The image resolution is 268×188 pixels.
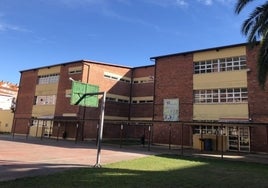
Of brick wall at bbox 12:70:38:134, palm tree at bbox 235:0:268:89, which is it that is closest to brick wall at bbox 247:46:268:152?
palm tree at bbox 235:0:268:89

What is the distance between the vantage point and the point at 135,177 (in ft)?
35.8

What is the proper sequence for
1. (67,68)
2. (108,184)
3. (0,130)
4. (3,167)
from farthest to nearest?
(0,130) < (67,68) < (3,167) < (108,184)

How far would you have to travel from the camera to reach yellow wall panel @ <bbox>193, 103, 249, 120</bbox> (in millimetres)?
27406

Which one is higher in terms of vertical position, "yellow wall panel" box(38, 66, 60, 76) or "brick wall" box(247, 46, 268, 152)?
Result: "yellow wall panel" box(38, 66, 60, 76)

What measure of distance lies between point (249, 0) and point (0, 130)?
4857 centimetres

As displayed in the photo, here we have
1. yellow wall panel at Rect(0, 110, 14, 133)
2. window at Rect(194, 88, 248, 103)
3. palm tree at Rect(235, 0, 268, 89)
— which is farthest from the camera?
yellow wall panel at Rect(0, 110, 14, 133)

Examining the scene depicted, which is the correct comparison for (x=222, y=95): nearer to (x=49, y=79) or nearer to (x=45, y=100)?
(x=45, y=100)

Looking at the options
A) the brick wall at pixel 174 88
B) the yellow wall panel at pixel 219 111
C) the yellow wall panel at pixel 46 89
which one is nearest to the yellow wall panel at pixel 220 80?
the brick wall at pixel 174 88

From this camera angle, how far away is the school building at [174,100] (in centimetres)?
2719

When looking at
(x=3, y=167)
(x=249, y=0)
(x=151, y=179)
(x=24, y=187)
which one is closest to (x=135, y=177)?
(x=151, y=179)

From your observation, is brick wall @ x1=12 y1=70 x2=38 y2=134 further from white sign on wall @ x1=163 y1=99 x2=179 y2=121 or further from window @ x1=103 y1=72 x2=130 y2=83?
white sign on wall @ x1=163 y1=99 x2=179 y2=121

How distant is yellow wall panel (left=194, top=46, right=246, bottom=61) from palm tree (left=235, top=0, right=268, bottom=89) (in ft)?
43.8

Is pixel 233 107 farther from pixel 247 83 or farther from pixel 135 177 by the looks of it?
pixel 135 177

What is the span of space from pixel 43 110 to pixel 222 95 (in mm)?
26230
